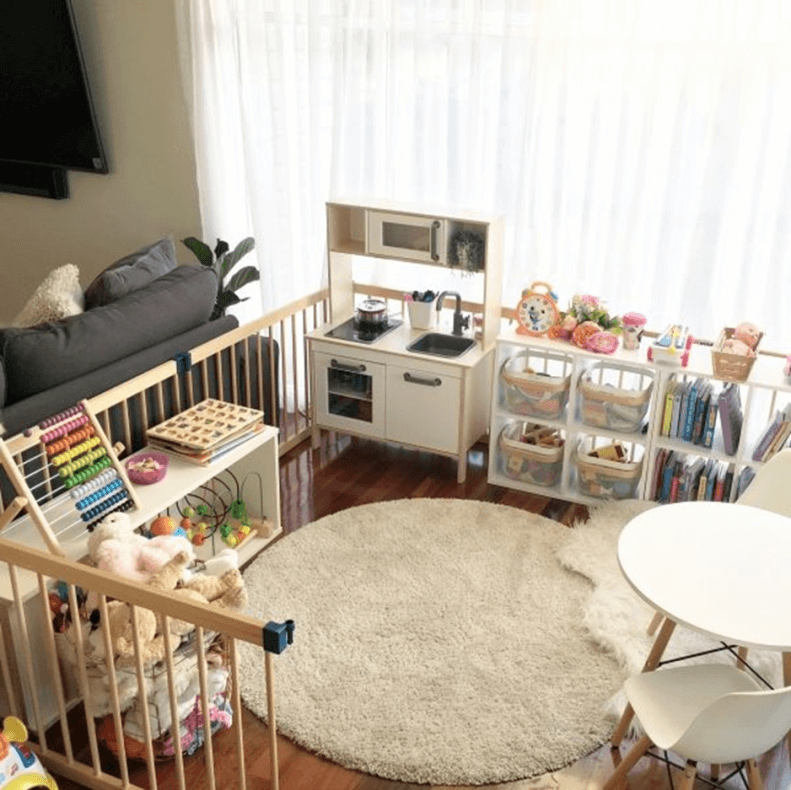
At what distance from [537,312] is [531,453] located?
613mm

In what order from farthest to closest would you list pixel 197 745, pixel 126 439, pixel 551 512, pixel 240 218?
pixel 240 218 < pixel 551 512 < pixel 126 439 < pixel 197 745

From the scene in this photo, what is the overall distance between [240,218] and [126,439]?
6.42ft

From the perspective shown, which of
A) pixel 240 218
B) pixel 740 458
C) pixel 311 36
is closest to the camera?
pixel 740 458

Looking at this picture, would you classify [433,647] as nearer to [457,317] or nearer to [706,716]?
[706,716]

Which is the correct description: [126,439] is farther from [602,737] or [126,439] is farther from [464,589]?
[602,737]

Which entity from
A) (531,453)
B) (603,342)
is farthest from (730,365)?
(531,453)

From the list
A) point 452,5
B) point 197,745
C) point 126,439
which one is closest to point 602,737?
point 197,745

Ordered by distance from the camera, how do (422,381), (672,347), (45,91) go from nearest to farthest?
(672,347)
(422,381)
(45,91)

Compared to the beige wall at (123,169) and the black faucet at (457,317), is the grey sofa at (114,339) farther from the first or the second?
the beige wall at (123,169)

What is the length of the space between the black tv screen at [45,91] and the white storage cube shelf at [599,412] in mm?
2729

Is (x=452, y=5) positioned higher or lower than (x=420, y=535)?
higher

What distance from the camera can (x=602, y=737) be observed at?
2.92 metres

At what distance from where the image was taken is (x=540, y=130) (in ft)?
13.9

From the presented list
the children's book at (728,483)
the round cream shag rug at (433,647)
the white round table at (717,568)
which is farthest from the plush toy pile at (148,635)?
the children's book at (728,483)
